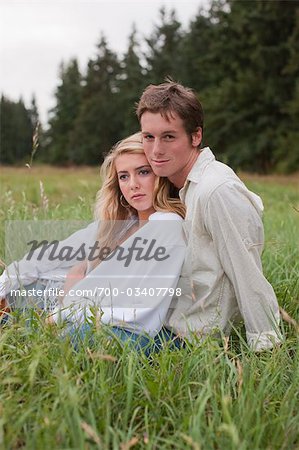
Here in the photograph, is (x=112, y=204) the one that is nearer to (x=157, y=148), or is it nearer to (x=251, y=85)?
(x=157, y=148)

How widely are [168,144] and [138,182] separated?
28 centimetres

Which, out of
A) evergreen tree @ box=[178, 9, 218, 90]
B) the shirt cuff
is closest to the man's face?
the shirt cuff

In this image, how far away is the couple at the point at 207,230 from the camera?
2.25 m

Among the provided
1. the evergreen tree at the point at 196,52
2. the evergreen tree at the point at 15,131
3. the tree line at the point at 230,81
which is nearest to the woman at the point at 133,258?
the tree line at the point at 230,81

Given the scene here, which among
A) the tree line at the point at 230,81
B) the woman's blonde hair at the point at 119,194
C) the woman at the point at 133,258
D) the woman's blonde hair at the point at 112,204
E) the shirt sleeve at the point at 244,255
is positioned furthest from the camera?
the tree line at the point at 230,81

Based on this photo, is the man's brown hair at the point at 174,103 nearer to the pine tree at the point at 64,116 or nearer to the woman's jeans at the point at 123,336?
the woman's jeans at the point at 123,336

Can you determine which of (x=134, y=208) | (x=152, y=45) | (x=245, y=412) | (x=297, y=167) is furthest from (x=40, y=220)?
(x=152, y=45)

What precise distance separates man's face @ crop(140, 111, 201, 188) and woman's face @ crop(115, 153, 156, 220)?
0.44 ft

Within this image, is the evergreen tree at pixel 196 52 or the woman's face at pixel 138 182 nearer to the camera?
the woman's face at pixel 138 182

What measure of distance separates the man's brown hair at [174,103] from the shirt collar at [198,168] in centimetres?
12

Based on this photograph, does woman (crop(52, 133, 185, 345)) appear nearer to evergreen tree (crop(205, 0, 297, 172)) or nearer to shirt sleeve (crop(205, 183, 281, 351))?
shirt sleeve (crop(205, 183, 281, 351))

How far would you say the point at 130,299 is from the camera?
2410 mm

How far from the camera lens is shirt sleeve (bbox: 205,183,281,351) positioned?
2227 millimetres

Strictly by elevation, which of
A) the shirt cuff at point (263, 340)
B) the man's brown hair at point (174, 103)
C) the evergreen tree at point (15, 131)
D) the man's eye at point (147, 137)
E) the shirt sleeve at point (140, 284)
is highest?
the man's brown hair at point (174, 103)
